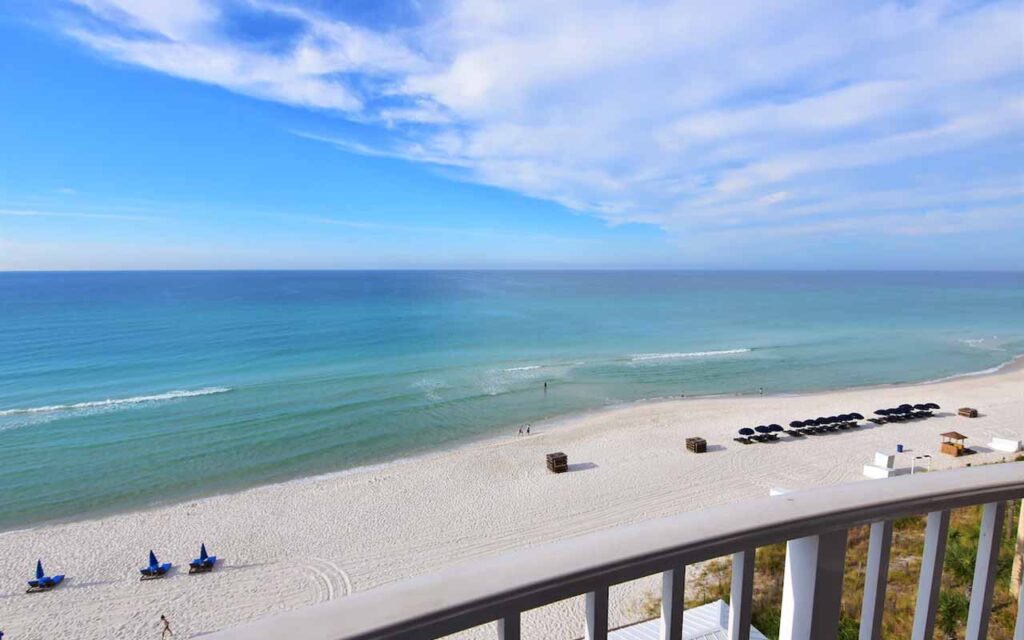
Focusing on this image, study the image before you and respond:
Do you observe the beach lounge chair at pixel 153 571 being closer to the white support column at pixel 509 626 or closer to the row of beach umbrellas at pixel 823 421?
the white support column at pixel 509 626

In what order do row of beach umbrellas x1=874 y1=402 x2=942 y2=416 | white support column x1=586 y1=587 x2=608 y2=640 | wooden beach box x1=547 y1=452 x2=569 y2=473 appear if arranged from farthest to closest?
row of beach umbrellas x1=874 y1=402 x2=942 y2=416
wooden beach box x1=547 y1=452 x2=569 y2=473
white support column x1=586 y1=587 x2=608 y2=640

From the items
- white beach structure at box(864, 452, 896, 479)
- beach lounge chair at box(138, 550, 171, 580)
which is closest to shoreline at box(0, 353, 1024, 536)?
beach lounge chair at box(138, 550, 171, 580)

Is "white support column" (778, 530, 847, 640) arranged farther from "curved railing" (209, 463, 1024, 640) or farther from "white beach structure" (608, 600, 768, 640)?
"white beach structure" (608, 600, 768, 640)

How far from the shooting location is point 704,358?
35562 millimetres

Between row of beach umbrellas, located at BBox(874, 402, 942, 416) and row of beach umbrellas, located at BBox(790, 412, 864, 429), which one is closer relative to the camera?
row of beach umbrellas, located at BBox(790, 412, 864, 429)

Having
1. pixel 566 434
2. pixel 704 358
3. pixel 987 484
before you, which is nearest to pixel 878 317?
pixel 704 358

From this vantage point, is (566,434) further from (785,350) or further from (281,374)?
(785,350)

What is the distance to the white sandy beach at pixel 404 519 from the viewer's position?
10.2 meters

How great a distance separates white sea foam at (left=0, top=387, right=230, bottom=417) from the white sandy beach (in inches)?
489

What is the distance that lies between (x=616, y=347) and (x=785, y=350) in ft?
40.7

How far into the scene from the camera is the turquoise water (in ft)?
59.7

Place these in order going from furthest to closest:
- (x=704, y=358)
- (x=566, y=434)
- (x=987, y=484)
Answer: (x=704, y=358), (x=566, y=434), (x=987, y=484)

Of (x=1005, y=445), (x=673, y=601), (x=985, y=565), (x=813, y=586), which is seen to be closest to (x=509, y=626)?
(x=673, y=601)

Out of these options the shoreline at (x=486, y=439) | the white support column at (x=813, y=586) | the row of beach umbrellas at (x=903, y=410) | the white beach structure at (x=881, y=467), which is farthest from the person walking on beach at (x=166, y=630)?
the row of beach umbrellas at (x=903, y=410)
